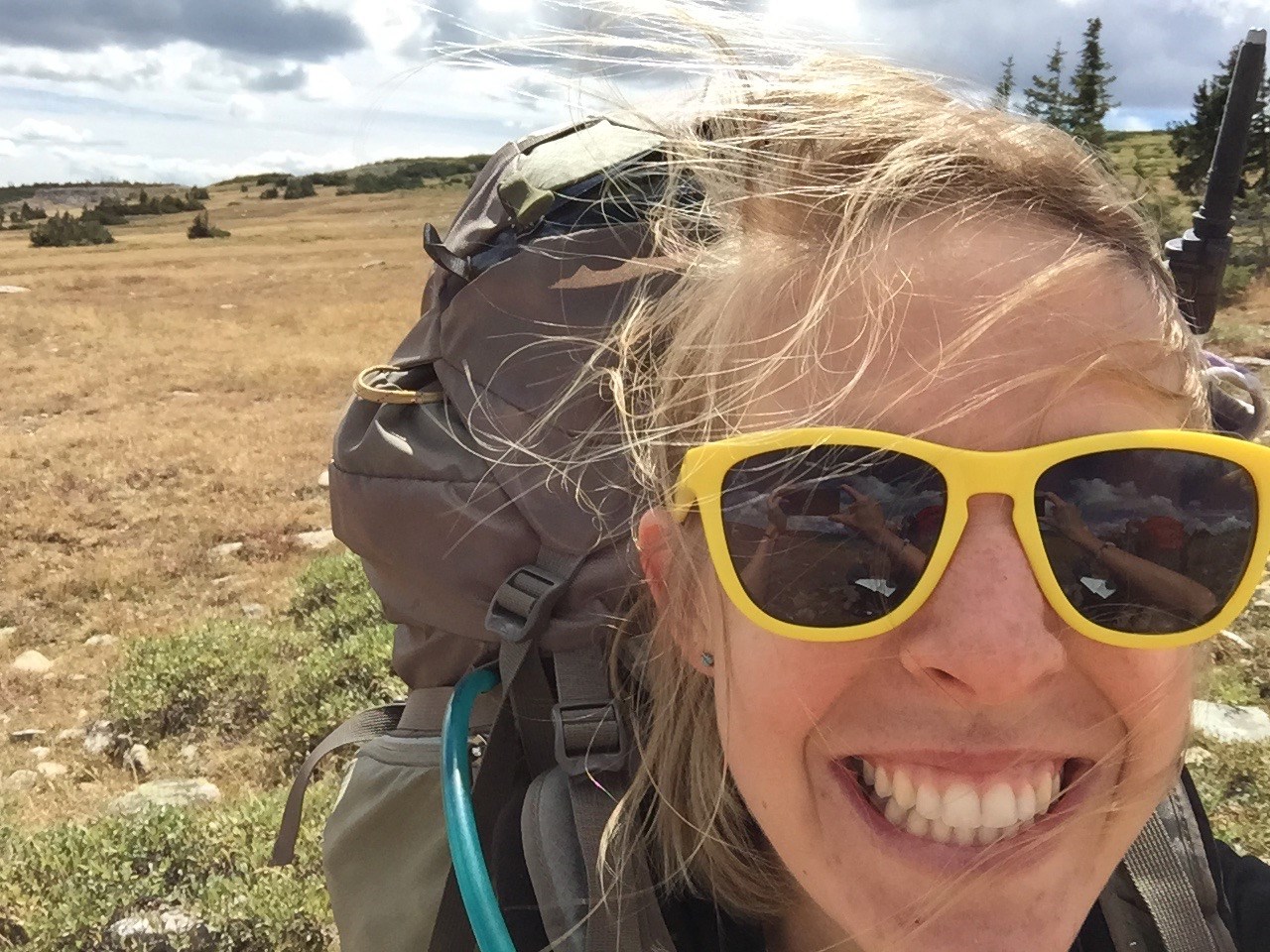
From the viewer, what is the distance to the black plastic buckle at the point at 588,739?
5.06 feet

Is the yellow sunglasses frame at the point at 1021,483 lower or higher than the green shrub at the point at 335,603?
higher

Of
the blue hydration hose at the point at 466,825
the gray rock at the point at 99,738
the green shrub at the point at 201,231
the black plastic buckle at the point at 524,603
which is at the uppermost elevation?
the black plastic buckle at the point at 524,603

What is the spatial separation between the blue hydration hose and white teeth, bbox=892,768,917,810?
0.55 meters

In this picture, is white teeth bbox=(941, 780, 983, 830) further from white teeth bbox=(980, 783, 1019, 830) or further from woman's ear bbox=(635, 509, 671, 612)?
woman's ear bbox=(635, 509, 671, 612)

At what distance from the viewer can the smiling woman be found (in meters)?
1.16

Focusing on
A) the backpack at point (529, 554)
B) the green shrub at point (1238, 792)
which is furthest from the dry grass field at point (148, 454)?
the green shrub at point (1238, 792)

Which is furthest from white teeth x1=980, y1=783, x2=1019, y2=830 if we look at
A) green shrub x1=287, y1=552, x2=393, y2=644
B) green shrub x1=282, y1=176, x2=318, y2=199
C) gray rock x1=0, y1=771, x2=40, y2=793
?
green shrub x1=282, y1=176, x2=318, y2=199

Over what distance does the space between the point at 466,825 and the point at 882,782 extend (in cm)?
59

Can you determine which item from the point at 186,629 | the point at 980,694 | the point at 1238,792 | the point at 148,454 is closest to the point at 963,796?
the point at 980,694

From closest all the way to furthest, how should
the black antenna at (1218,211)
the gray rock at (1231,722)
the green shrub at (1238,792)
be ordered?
the black antenna at (1218,211) < the green shrub at (1238,792) < the gray rock at (1231,722)

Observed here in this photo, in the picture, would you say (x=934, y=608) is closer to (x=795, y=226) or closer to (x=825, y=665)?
(x=825, y=665)

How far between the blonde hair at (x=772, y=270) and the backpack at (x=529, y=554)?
0.08m

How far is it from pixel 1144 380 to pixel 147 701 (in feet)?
13.1

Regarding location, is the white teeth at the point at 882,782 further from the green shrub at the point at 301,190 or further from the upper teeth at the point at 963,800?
the green shrub at the point at 301,190
